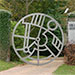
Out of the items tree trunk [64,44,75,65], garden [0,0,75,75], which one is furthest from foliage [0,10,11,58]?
tree trunk [64,44,75,65]

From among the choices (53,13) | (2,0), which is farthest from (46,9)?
(2,0)

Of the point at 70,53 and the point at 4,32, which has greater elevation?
the point at 4,32

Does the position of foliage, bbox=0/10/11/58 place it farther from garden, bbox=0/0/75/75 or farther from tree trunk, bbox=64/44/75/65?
tree trunk, bbox=64/44/75/65

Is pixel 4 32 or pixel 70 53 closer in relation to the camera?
pixel 70 53

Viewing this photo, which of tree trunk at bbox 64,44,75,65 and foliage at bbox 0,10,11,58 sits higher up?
foliage at bbox 0,10,11,58

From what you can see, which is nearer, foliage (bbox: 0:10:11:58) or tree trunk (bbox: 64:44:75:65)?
tree trunk (bbox: 64:44:75:65)

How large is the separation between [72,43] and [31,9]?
8.39 metres

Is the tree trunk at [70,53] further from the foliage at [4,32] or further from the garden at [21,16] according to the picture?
the foliage at [4,32]

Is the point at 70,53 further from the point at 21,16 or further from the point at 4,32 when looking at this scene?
the point at 21,16

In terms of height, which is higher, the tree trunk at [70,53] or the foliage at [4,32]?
the foliage at [4,32]

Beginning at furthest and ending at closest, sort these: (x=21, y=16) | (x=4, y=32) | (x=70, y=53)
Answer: (x=21, y=16) → (x=4, y=32) → (x=70, y=53)

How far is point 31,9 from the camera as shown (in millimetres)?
16453

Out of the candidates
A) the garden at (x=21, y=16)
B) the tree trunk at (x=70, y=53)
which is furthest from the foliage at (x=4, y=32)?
the tree trunk at (x=70, y=53)

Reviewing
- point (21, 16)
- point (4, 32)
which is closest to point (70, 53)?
point (4, 32)
